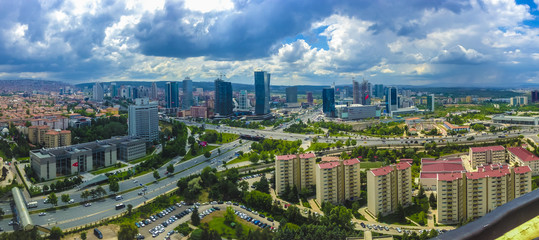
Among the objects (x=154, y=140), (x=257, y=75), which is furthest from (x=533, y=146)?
(x=257, y=75)

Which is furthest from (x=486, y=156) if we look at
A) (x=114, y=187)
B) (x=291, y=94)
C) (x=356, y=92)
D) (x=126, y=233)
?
(x=291, y=94)

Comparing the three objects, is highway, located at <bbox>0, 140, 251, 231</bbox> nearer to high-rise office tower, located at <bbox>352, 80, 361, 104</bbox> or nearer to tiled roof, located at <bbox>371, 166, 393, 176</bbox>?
tiled roof, located at <bbox>371, 166, 393, 176</bbox>

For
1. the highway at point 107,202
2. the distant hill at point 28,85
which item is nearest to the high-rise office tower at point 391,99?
the highway at point 107,202

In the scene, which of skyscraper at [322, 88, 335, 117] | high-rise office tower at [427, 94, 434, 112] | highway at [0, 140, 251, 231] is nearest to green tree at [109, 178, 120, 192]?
highway at [0, 140, 251, 231]

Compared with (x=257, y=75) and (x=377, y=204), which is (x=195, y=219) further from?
(x=257, y=75)

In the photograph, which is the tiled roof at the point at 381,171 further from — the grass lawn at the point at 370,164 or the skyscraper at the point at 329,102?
the skyscraper at the point at 329,102

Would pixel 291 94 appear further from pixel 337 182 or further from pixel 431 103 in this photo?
pixel 337 182
